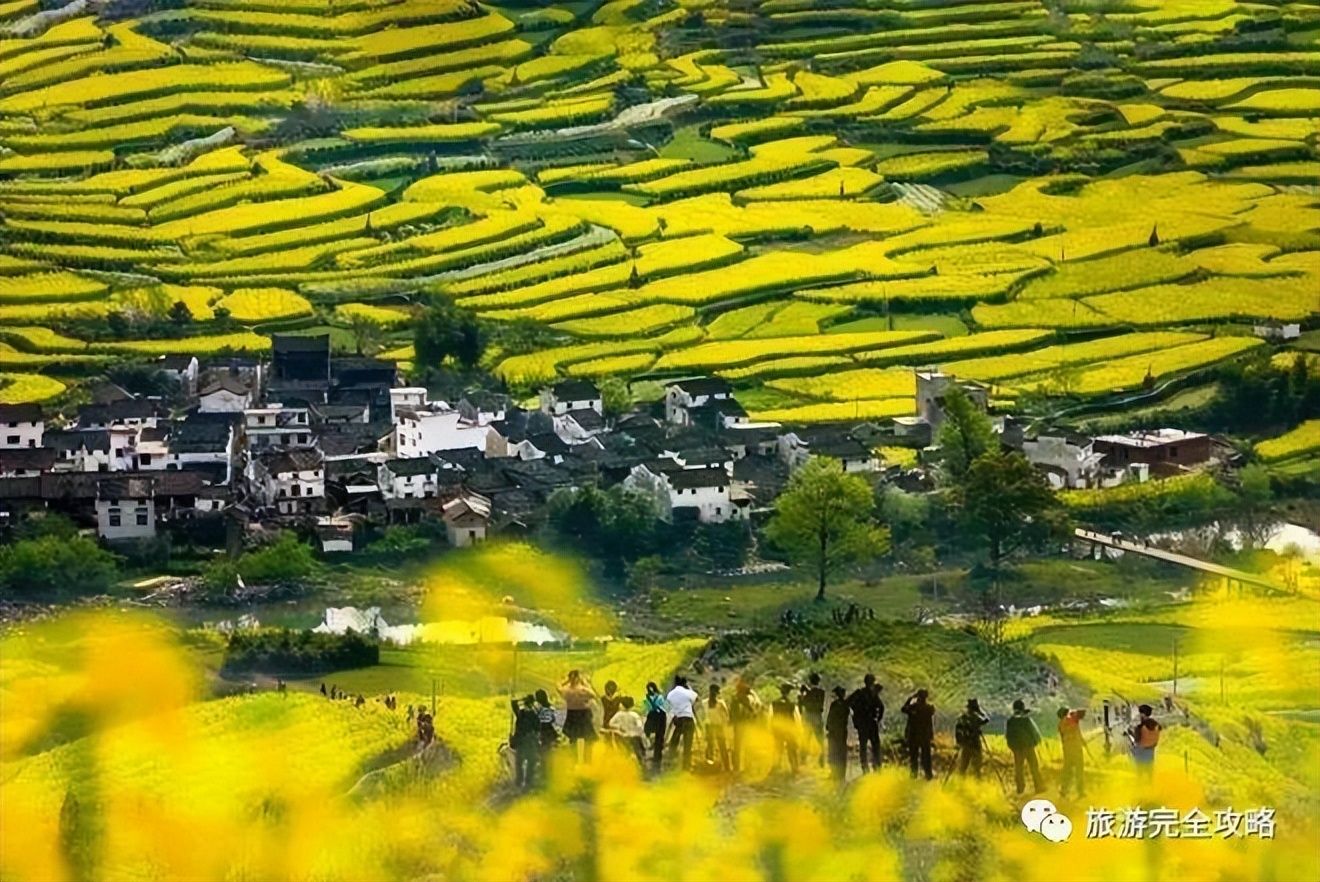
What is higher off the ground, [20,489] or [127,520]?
[20,489]

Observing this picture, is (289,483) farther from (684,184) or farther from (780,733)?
(684,184)

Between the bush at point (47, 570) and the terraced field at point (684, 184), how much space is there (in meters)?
0.80

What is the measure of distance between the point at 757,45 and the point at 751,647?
3.78 meters

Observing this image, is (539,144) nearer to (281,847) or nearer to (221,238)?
(221,238)

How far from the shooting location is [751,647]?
26.1ft

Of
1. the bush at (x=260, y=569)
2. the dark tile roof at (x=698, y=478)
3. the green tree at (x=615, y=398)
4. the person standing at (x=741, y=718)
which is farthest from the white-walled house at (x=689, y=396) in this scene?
the person standing at (x=741, y=718)

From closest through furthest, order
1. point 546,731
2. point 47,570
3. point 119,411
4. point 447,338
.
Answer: point 546,731 → point 47,570 → point 119,411 → point 447,338

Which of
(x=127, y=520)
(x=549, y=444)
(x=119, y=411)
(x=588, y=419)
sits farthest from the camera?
(x=588, y=419)

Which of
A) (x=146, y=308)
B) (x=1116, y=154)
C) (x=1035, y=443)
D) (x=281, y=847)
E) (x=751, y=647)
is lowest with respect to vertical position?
(x=281, y=847)

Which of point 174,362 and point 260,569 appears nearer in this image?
point 260,569

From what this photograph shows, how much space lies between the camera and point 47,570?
8094 mm

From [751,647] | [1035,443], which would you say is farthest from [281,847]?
[1035,443]

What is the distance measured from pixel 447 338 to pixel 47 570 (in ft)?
6.18

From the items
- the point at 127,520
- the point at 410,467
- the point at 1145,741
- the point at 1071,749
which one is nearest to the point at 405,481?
the point at 410,467
